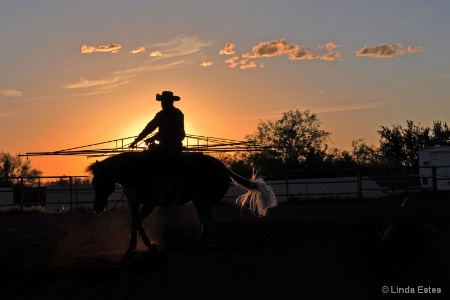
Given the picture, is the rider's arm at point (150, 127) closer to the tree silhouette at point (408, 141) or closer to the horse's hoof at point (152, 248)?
the horse's hoof at point (152, 248)

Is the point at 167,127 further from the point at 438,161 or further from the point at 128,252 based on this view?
the point at 438,161

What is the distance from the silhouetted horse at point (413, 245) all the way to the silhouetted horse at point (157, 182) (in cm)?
408

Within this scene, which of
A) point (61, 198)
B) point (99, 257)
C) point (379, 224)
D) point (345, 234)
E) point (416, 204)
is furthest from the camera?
point (61, 198)

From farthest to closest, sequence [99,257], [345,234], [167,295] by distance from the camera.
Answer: [345,234] → [99,257] → [167,295]

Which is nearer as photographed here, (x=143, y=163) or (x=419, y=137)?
(x=143, y=163)

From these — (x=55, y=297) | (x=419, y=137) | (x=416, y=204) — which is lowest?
(x=55, y=297)

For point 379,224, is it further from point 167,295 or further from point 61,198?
point 61,198

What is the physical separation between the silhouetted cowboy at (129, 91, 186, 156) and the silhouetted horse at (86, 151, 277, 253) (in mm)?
210

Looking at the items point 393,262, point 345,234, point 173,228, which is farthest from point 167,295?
point 173,228

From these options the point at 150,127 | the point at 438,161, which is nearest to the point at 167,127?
the point at 150,127

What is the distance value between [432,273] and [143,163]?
505 cm

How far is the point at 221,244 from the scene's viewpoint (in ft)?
40.3

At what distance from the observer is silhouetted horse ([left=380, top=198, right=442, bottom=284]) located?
7.74 metres

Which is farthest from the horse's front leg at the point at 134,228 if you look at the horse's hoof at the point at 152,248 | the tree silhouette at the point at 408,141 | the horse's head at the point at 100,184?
the tree silhouette at the point at 408,141
